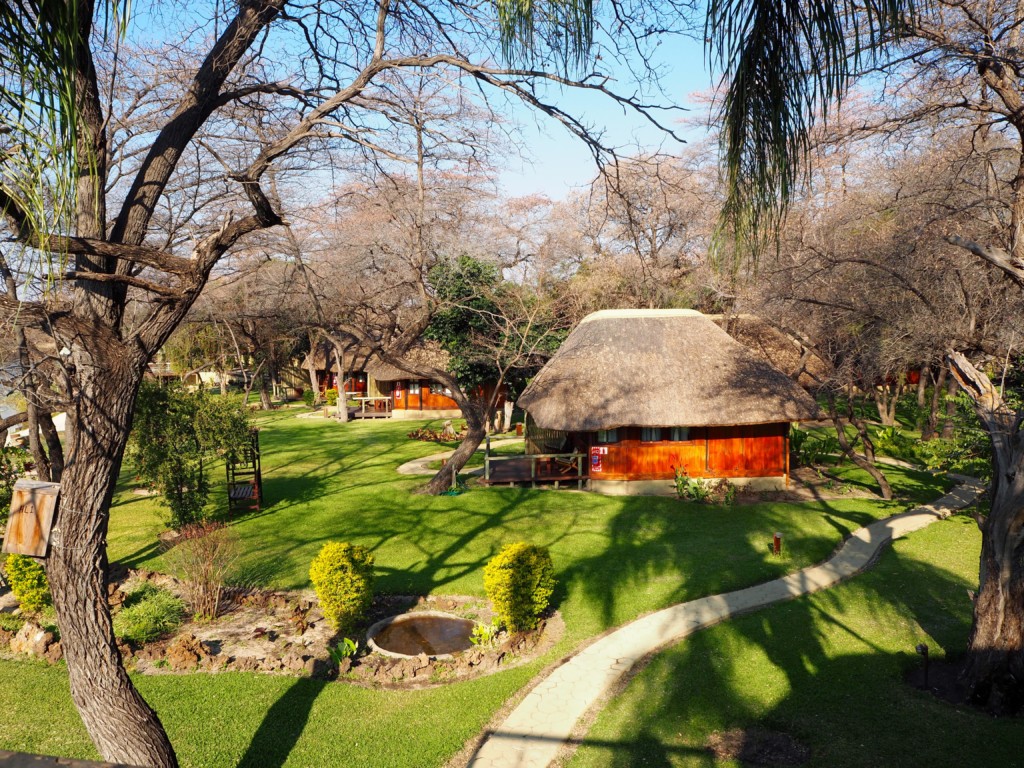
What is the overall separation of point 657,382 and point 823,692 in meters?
10.6

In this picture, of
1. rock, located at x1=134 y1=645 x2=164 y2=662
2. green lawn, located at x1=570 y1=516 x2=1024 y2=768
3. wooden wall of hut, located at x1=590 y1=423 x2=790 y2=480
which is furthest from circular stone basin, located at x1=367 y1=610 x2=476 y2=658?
wooden wall of hut, located at x1=590 y1=423 x2=790 y2=480

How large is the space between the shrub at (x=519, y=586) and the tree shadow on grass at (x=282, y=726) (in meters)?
2.42

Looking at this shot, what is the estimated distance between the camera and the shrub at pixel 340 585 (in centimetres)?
905

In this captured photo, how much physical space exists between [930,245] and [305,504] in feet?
53.2

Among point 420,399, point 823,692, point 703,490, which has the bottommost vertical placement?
point 823,692

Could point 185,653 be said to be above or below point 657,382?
below

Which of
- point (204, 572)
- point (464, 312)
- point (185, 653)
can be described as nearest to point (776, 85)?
point (185, 653)

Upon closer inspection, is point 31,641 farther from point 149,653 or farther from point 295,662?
point 295,662

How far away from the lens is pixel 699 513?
1559 centimetres

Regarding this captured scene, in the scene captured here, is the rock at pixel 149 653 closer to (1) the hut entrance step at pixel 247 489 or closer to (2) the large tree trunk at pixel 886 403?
(1) the hut entrance step at pixel 247 489

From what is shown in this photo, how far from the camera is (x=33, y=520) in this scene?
4734 mm

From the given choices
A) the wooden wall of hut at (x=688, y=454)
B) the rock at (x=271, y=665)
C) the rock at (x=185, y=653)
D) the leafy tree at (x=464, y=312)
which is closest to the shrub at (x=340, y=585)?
the rock at (x=271, y=665)

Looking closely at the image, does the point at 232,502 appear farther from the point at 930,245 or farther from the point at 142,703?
the point at 930,245

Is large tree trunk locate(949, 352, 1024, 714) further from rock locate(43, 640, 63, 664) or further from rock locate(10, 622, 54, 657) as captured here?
rock locate(10, 622, 54, 657)
